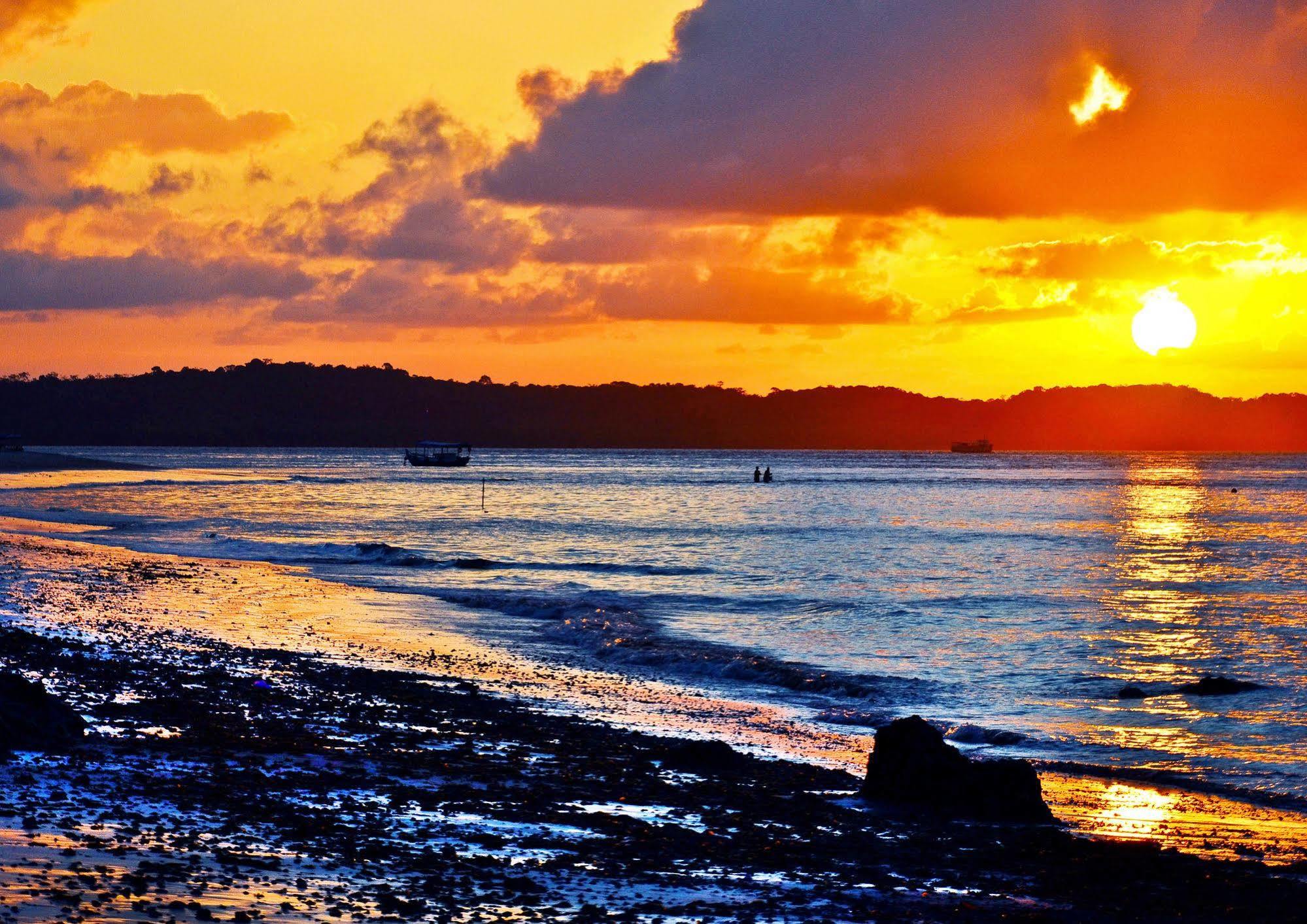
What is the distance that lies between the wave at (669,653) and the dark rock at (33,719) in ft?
43.4

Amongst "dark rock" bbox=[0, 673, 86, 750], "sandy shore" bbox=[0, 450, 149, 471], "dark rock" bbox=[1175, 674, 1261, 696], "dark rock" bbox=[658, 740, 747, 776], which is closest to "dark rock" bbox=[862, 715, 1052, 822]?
"dark rock" bbox=[658, 740, 747, 776]

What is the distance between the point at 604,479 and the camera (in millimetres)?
165375

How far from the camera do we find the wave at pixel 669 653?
78.1ft

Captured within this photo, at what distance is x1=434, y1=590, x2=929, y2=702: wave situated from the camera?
23812 millimetres

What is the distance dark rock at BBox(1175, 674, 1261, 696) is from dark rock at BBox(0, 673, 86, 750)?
18947mm

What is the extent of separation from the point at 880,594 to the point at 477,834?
105ft

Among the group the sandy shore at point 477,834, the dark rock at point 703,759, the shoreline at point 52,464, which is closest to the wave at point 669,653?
the sandy shore at point 477,834

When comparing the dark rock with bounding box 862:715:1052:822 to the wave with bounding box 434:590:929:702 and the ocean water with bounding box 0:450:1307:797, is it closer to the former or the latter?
the ocean water with bounding box 0:450:1307:797

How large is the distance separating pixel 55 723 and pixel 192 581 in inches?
1013

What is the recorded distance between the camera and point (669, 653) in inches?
1062

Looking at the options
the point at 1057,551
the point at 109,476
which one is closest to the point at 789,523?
the point at 1057,551

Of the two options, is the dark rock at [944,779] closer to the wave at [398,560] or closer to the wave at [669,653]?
the wave at [669,653]

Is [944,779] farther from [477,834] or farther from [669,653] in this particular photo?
[669,653]

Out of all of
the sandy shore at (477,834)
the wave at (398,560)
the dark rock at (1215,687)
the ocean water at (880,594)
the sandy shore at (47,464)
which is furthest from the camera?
the sandy shore at (47,464)
